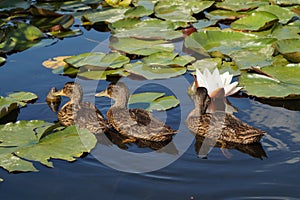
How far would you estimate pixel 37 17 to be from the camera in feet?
32.3

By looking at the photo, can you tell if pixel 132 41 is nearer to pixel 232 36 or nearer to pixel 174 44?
pixel 174 44

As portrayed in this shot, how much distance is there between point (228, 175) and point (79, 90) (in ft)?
7.57

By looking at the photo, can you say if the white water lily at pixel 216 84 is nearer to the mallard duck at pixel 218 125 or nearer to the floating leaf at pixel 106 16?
the mallard duck at pixel 218 125

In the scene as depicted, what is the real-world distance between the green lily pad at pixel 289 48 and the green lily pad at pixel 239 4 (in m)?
1.97

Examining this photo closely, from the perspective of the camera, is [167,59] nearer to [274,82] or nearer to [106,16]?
[274,82]

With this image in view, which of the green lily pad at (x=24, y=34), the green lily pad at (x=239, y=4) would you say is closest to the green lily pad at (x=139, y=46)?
the green lily pad at (x=24, y=34)

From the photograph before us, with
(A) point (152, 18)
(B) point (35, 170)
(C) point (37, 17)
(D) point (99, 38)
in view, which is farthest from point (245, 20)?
(B) point (35, 170)

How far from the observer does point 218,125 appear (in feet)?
18.8

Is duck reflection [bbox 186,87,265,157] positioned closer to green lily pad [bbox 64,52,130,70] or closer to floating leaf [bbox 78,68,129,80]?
floating leaf [bbox 78,68,129,80]

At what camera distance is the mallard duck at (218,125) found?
5.49m

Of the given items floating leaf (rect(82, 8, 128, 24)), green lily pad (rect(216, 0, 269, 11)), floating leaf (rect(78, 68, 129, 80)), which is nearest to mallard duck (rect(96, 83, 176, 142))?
floating leaf (rect(78, 68, 129, 80))

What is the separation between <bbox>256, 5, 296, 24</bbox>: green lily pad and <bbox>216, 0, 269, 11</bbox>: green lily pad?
37 centimetres

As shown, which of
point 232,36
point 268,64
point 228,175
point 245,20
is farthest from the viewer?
point 245,20

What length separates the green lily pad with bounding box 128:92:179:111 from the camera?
6.26 m
